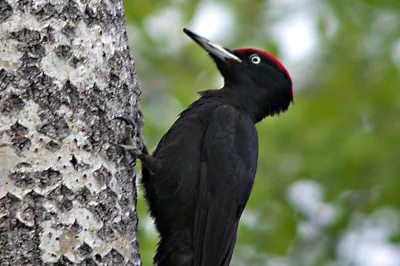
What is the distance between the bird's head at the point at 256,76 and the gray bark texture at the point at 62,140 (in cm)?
142

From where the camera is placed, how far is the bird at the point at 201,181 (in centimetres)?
367

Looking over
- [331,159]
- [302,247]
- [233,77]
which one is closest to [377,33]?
[331,159]

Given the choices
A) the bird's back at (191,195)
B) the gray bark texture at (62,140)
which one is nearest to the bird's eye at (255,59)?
the bird's back at (191,195)

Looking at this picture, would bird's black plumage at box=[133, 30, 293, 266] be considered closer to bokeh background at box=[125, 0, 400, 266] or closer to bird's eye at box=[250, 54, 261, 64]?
bird's eye at box=[250, 54, 261, 64]

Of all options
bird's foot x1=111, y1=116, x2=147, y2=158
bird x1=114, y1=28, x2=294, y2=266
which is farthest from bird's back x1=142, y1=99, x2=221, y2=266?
bird's foot x1=111, y1=116, x2=147, y2=158

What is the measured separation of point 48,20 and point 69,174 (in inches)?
27.5

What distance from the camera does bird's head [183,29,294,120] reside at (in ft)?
14.9

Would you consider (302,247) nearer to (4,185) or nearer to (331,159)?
(331,159)

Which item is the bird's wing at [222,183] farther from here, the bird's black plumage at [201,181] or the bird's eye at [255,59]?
the bird's eye at [255,59]

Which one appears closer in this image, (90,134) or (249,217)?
(90,134)

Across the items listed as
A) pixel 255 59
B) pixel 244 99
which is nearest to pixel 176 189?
pixel 244 99

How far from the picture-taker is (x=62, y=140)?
2.94 meters

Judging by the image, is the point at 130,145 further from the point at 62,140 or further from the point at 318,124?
the point at 318,124

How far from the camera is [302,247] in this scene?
22.3 feet
